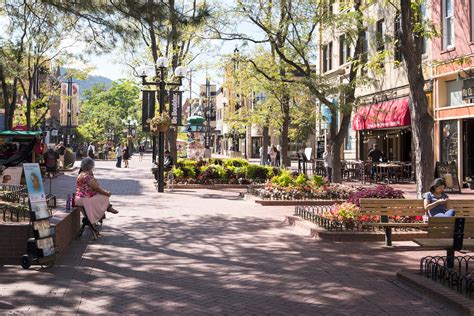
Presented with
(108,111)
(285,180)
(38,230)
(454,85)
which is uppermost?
(108,111)

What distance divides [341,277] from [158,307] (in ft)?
8.71

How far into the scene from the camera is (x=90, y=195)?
Answer: 10.5 metres

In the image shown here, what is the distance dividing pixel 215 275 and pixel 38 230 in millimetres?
2449

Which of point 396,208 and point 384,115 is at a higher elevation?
point 384,115

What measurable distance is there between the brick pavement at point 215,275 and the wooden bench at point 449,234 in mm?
691

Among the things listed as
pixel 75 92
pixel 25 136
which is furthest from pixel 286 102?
pixel 75 92

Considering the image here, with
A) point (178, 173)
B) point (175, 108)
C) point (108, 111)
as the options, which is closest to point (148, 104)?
point (175, 108)

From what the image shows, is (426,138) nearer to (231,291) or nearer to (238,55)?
(231,291)

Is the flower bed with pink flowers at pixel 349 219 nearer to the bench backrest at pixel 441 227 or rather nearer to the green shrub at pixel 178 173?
the bench backrest at pixel 441 227

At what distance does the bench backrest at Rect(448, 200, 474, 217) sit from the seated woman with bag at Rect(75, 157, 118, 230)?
6.10 m

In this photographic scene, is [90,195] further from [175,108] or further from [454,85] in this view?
[454,85]

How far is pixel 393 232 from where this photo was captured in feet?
34.0

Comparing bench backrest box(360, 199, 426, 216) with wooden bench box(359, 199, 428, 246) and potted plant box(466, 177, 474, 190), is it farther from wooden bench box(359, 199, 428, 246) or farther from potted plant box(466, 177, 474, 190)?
potted plant box(466, 177, 474, 190)

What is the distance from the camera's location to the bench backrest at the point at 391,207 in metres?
9.85
